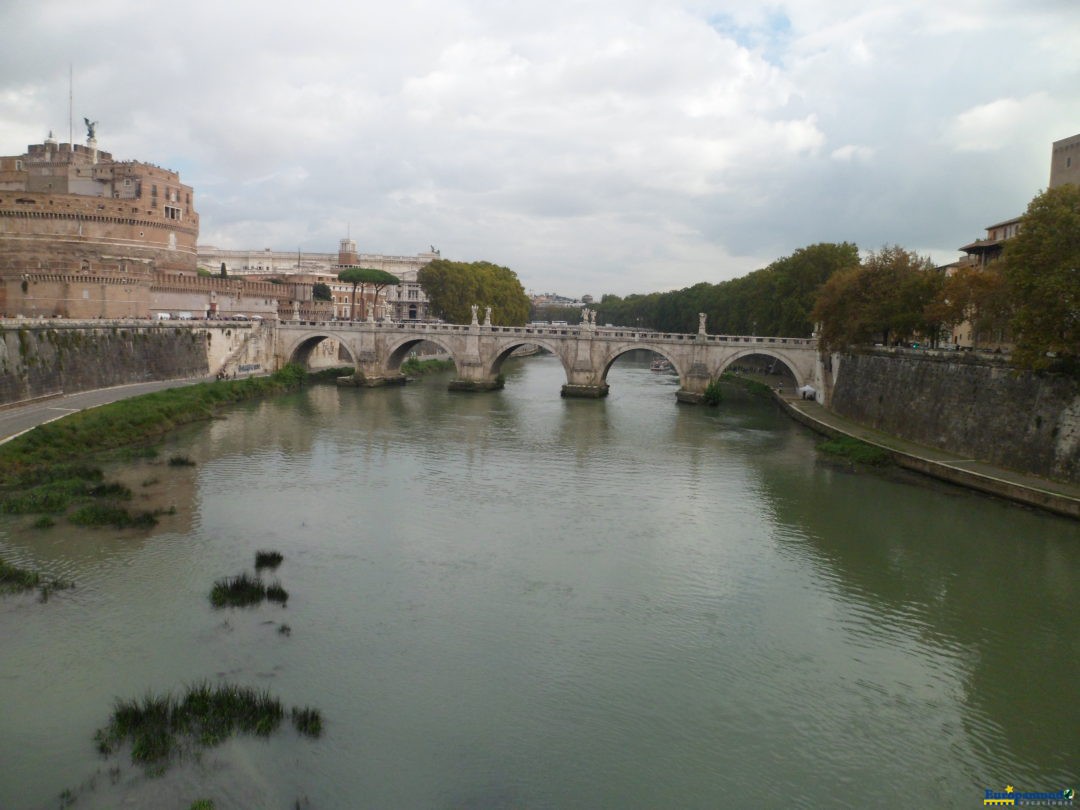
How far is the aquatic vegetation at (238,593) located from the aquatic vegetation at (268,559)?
825 millimetres

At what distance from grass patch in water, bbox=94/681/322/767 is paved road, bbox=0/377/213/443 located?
12568 mm

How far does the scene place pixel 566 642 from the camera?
11195 mm

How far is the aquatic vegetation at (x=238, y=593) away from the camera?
11953mm

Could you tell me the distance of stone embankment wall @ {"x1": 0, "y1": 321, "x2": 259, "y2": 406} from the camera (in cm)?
2378

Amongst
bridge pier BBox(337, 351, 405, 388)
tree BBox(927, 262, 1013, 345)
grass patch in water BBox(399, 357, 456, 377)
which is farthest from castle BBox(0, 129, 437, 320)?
tree BBox(927, 262, 1013, 345)

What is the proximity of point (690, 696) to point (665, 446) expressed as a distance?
16813 mm

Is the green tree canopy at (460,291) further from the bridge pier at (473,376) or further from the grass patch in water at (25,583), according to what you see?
the grass patch in water at (25,583)

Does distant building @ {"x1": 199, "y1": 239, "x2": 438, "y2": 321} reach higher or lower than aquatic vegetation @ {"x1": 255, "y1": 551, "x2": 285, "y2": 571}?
higher

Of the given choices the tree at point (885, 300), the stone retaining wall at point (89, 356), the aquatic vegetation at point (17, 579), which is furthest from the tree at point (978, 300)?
the stone retaining wall at point (89, 356)

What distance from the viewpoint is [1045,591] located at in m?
13.6

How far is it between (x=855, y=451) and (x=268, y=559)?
1714 cm

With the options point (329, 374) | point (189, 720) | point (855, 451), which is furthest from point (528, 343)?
point (189, 720)

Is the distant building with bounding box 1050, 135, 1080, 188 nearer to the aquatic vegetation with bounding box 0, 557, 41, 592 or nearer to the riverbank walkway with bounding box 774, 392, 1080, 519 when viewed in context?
→ the riverbank walkway with bounding box 774, 392, 1080, 519

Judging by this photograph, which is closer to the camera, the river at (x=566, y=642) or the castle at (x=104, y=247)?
the river at (x=566, y=642)
